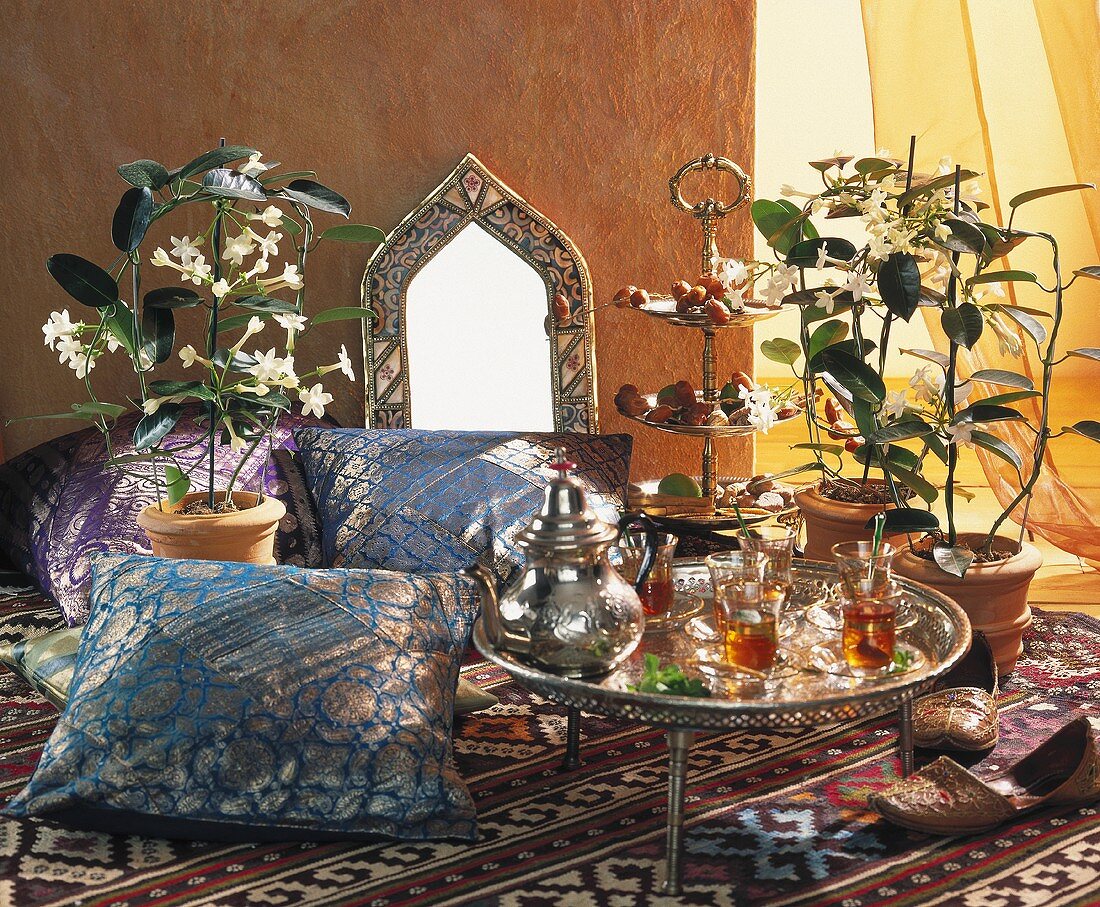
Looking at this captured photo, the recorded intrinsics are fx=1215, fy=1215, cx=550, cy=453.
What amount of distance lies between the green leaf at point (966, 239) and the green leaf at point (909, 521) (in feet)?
1.50

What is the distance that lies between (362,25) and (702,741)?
1933mm

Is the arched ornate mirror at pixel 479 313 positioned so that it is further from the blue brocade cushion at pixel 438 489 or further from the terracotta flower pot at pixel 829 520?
the terracotta flower pot at pixel 829 520

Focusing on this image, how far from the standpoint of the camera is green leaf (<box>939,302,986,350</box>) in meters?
2.10

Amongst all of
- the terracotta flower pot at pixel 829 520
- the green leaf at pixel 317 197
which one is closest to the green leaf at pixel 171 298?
the green leaf at pixel 317 197

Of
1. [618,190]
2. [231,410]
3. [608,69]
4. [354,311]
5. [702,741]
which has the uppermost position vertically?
[608,69]

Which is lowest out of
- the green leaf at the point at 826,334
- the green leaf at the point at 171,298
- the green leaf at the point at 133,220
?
the green leaf at the point at 826,334

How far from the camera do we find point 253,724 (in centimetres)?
158

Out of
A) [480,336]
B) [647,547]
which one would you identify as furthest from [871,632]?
[480,336]

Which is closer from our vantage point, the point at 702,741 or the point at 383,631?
the point at 383,631

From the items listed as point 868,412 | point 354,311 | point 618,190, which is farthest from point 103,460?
point 868,412

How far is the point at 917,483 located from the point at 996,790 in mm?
715

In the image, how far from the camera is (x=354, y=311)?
7.01ft

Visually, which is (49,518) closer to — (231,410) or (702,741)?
(231,410)

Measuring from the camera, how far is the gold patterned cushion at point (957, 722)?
188cm
